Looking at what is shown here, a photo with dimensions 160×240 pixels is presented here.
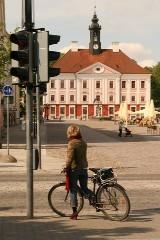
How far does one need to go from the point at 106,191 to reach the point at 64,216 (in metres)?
0.92

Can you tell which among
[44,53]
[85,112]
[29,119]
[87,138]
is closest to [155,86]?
[85,112]

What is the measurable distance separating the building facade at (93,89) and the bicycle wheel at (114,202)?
13285cm

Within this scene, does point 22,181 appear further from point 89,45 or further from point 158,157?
point 89,45

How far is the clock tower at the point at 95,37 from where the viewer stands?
144 meters

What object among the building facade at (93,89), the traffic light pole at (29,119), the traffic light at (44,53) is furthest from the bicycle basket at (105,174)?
the building facade at (93,89)

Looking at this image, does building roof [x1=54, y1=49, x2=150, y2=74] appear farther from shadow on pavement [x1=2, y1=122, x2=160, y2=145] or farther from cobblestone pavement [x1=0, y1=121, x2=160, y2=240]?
cobblestone pavement [x1=0, y1=121, x2=160, y2=240]

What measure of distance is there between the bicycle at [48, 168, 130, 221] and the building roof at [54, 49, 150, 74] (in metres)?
135

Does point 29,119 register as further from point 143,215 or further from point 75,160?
point 143,215

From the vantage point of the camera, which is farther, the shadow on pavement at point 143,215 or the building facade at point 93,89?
the building facade at point 93,89

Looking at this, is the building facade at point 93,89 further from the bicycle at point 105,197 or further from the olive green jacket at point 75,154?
the olive green jacket at point 75,154

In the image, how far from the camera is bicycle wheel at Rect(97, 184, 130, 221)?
10727 mm

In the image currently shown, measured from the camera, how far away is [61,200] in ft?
38.1

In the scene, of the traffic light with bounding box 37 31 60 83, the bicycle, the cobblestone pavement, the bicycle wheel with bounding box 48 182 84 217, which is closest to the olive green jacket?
the bicycle

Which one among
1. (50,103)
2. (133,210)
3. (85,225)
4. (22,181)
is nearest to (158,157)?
(22,181)
